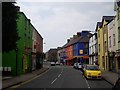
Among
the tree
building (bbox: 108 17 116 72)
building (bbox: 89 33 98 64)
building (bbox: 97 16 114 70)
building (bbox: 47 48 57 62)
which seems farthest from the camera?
building (bbox: 47 48 57 62)

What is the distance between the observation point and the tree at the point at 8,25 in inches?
1049

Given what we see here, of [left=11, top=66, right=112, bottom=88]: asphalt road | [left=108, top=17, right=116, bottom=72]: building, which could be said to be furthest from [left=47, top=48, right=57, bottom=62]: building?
[left=11, top=66, right=112, bottom=88]: asphalt road

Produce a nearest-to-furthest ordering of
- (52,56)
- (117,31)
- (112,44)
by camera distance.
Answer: (117,31), (112,44), (52,56)

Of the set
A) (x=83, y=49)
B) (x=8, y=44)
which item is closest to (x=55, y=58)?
(x=83, y=49)

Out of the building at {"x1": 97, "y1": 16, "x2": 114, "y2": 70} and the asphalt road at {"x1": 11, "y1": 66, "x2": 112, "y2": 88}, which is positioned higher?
the building at {"x1": 97, "y1": 16, "x2": 114, "y2": 70}

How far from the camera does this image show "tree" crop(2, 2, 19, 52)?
2664cm

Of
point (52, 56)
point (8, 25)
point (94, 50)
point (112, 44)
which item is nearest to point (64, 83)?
point (8, 25)

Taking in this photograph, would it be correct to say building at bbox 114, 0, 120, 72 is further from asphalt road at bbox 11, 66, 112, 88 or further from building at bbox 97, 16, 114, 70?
building at bbox 97, 16, 114, 70

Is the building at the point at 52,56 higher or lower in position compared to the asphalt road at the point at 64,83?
higher

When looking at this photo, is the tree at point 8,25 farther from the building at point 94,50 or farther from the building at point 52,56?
the building at point 52,56

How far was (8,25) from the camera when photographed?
2709 centimetres

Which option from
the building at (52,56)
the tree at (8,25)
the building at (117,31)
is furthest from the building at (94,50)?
the building at (52,56)

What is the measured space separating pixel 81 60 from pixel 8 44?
7708cm

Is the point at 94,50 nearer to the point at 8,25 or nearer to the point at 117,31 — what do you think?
the point at 117,31
